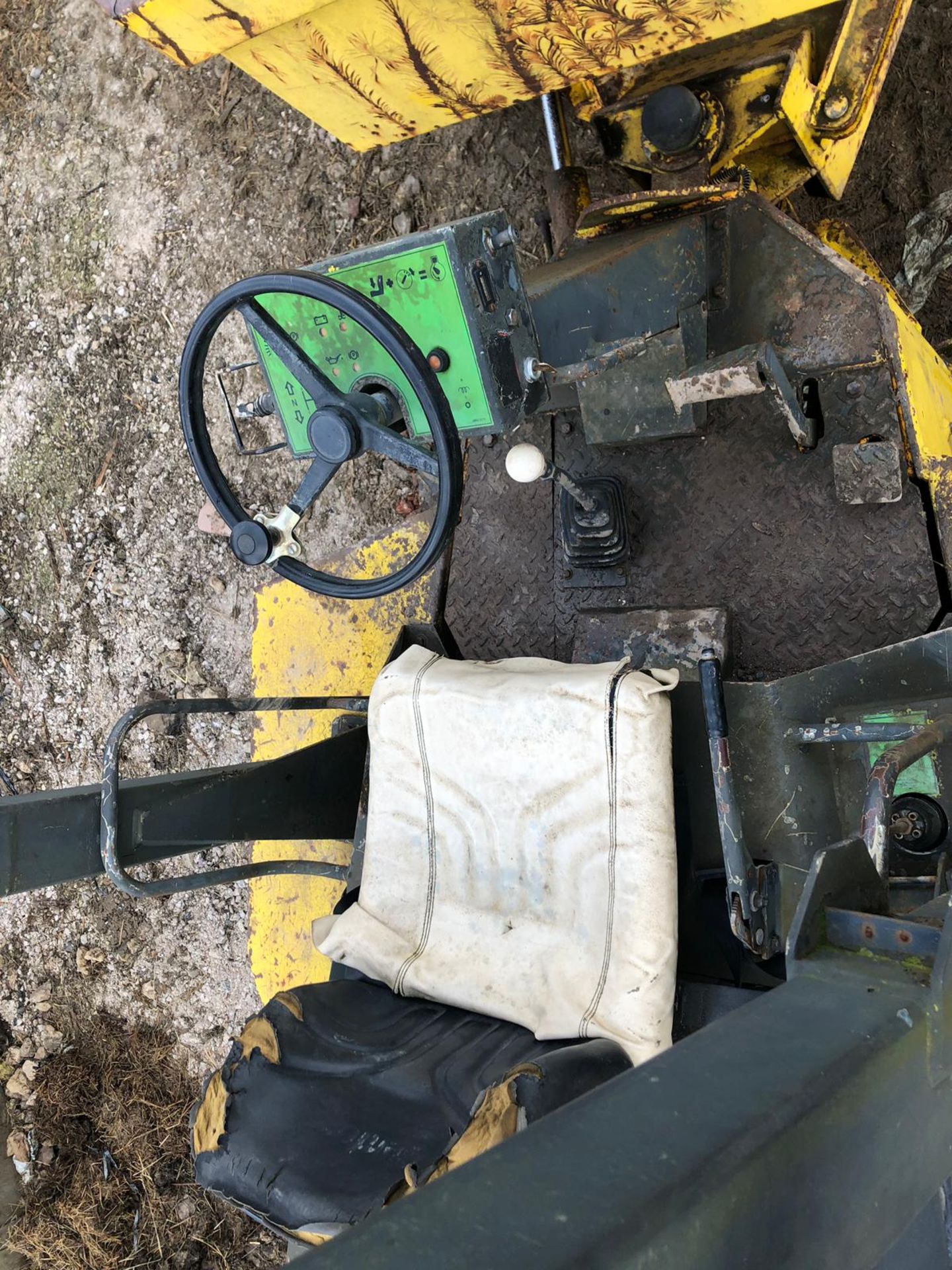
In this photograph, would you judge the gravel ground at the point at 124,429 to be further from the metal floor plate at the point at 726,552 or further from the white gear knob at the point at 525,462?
the white gear knob at the point at 525,462

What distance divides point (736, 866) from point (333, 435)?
96 cm

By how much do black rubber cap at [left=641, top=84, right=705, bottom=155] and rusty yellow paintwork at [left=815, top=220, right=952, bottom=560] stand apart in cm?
49

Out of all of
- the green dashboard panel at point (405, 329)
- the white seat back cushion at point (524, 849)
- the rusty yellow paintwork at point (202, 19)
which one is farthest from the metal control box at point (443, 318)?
the white seat back cushion at point (524, 849)

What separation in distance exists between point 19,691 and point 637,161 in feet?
8.98

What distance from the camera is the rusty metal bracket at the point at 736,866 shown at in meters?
1.69

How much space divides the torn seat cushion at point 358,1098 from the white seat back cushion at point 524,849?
0.08 meters

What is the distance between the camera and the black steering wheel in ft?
5.40

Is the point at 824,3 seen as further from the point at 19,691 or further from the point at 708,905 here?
the point at 19,691

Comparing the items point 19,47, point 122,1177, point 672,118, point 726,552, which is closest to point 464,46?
point 672,118

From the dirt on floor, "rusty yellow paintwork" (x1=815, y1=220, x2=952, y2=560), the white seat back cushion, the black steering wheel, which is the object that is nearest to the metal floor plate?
"rusty yellow paintwork" (x1=815, y1=220, x2=952, y2=560)

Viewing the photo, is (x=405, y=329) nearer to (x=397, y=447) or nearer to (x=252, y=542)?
(x=397, y=447)

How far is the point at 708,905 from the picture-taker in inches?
75.9

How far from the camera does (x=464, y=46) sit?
191cm

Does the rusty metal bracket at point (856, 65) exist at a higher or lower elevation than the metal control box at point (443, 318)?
higher
